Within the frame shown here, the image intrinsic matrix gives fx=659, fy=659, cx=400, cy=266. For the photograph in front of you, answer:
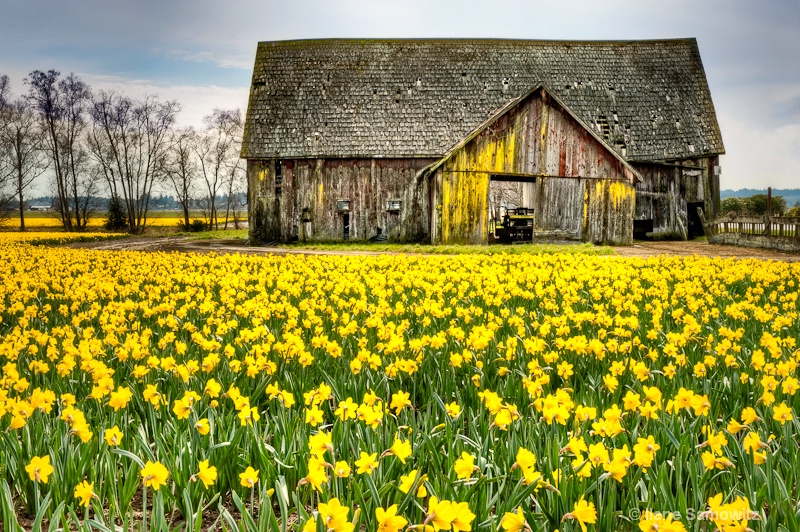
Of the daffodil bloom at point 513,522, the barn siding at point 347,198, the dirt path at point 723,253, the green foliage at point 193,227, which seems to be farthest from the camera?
the green foliage at point 193,227

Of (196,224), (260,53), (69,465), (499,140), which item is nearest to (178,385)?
(69,465)

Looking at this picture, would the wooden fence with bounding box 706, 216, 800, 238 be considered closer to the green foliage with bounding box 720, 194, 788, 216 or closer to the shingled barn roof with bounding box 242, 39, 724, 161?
the shingled barn roof with bounding box 242, 39, 724, 161

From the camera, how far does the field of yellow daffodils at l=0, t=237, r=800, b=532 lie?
2467 millimetres

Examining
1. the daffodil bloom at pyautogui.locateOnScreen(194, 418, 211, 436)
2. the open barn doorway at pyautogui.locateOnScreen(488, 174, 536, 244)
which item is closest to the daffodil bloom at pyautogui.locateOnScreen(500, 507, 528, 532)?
the daffodil bloom at pyautogui.locateOnScreen(194, 418, 211, 436)

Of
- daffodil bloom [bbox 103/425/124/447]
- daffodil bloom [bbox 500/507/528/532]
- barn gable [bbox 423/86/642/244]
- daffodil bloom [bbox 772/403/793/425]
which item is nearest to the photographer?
daffodil bloom [bbox 500/507/528/532]

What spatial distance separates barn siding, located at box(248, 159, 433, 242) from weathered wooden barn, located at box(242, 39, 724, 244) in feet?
0.16

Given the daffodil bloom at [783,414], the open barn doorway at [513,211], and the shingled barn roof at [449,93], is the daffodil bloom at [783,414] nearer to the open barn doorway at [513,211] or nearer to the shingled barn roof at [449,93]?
the open barn doorway at [513,211]

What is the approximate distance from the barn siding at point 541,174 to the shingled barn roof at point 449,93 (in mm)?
3762

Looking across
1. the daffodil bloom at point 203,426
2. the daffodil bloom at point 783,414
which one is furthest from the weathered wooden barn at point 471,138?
the daffodil bloom at point 203,426

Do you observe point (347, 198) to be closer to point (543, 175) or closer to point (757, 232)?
point (543, 175)

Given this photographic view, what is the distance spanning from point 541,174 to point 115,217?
3642 centimetres

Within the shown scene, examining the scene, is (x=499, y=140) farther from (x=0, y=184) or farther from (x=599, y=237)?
(x=0, y=184)

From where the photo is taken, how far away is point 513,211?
37.0 metres

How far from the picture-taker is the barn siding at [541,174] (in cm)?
2602
